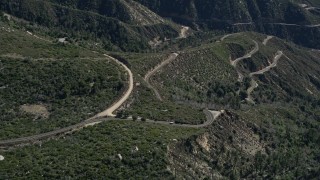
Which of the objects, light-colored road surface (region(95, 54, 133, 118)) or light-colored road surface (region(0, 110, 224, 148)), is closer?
light-colored road surface (region(0, 110, 224, 148))

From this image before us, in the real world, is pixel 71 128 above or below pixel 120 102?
above

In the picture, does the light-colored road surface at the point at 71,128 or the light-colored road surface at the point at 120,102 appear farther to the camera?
the light-colored road surface at the point at 120,102

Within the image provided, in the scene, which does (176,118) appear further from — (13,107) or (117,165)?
(13,107)

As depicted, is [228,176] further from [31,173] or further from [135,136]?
[31,173]

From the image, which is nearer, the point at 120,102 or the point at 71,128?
the point at 71,128

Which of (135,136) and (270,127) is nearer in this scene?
(135,136)

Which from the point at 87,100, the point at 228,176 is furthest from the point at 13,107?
the point at 228,176

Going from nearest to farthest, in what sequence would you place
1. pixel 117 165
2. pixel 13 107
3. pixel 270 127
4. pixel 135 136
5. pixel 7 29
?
pixel 117 165 → pixel 135 136 → pixel 13 107 → pixel 270 127 → pixel 7 29

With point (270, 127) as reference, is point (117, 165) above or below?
above

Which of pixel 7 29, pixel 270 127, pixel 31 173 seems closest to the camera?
pixel 31 173

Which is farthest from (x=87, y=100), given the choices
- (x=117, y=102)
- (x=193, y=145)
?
(x=193, y=145)
